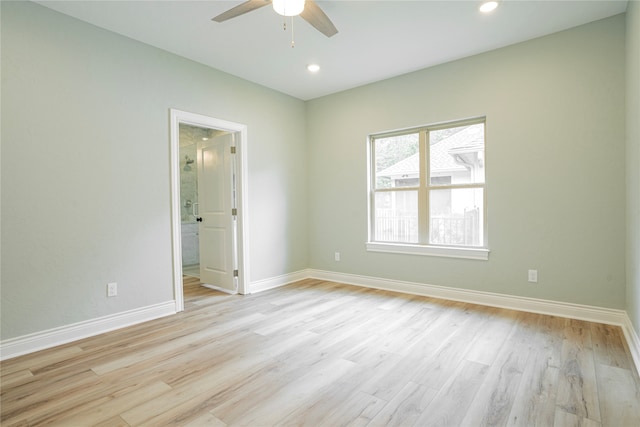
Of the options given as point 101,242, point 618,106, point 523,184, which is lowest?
point 101,242

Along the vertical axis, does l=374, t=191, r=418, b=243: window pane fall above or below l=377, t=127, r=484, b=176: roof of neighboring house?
below

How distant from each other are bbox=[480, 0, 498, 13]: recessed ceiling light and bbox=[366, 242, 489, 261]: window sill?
2.34 m

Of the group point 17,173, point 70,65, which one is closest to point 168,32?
point 70,65

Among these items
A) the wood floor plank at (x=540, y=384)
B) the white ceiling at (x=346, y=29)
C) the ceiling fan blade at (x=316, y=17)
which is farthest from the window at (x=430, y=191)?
the ceiling fan blade at (x=316, y=17)

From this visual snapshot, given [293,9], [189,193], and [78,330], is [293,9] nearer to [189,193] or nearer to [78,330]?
[78,330]

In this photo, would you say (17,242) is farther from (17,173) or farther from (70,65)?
(70,65)

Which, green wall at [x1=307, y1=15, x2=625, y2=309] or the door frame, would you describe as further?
the door frame

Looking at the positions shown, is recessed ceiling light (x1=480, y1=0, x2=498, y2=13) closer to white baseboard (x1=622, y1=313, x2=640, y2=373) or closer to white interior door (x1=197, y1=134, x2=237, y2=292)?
white baseboard (x1=622, y1=313, x2=640, y2=373)

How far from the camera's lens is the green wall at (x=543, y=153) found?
9.58ft

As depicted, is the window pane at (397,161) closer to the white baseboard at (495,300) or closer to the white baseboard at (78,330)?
the white baseboard at (495,300)

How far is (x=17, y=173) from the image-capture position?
98.1 inches

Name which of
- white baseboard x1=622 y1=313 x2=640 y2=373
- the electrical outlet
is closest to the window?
white baseboard x1=622 y1=313 x2=640 y2=373

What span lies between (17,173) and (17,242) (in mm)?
534

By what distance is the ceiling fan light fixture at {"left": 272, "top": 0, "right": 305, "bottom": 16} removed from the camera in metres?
2.16
